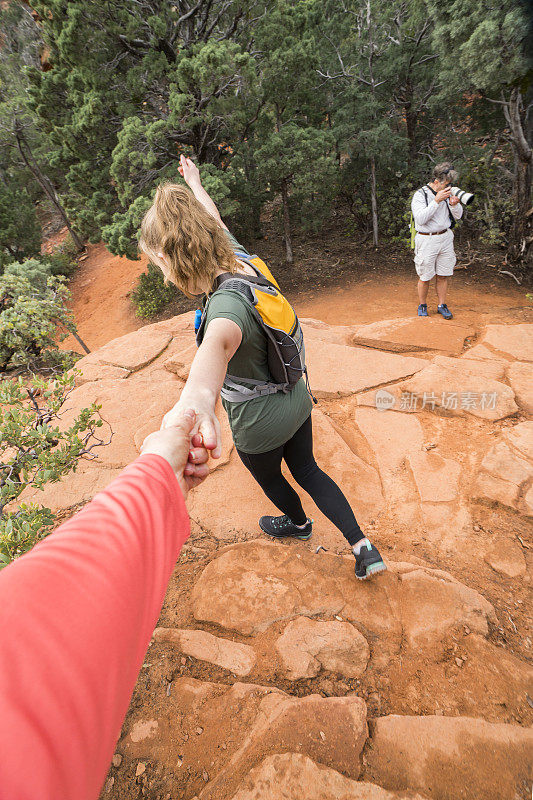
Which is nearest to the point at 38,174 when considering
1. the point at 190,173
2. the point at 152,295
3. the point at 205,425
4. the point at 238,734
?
the point at 152,295

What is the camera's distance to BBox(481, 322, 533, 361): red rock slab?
3689 mm

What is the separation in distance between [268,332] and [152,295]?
353 inches

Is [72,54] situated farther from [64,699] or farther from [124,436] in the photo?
[64,699]

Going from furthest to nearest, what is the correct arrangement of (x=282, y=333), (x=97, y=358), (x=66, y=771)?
(x=97, y=358) < (x=282, y=333) < (x=66, y=771)

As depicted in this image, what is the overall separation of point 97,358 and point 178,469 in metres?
4.01

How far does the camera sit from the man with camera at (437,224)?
4180 millimetres

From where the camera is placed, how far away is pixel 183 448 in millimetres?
785

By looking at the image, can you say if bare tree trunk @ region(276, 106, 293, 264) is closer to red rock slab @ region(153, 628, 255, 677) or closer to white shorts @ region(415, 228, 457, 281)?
white shorts @ region(415, 228, 457, 281)

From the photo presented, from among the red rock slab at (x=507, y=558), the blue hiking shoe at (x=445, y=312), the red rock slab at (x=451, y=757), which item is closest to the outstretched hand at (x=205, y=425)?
the red rock slab at (x=451, y=757)

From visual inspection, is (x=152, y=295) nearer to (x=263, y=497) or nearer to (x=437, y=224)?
(x=437, y=224)

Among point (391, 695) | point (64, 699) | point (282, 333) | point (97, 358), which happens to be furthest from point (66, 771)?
point (97, 358)

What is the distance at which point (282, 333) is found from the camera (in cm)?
141

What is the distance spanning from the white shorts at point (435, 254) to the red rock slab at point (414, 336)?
31.6 inches

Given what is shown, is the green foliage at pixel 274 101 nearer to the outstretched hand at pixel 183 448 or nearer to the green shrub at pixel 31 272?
the green shrub at pixel 31 272
